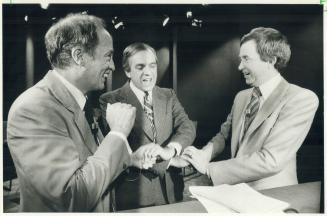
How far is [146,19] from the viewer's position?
2.45 meters

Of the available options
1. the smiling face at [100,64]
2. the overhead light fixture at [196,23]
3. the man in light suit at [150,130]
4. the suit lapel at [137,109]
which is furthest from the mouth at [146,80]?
the overhead light fixture at [196,23]

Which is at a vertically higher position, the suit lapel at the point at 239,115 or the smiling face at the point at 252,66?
the smiling face at the point at 252,66

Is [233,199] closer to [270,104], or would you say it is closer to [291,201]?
[291,201]

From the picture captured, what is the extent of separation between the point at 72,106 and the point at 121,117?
12.9 inches

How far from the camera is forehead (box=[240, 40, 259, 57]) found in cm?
245

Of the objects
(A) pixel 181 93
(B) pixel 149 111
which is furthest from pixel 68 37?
(A) pixel 181 93

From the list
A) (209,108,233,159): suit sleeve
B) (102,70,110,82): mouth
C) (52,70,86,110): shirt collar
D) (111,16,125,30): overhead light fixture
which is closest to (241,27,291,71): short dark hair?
(209,108,233,159): suit sleeve

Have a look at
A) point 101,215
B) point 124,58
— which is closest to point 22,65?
point 124,58

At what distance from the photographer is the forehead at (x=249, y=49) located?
2.45m

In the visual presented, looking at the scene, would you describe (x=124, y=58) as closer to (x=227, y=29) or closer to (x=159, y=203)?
(x=227, y=29)

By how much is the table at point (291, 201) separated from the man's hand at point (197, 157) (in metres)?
0.24

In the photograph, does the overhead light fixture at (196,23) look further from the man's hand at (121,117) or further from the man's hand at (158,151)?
the man's hand at (158,151)

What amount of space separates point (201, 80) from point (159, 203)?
87cm

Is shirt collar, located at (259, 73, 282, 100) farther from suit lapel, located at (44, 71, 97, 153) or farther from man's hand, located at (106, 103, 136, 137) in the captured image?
suit lapel, located at (44, 71, 97, 153)
